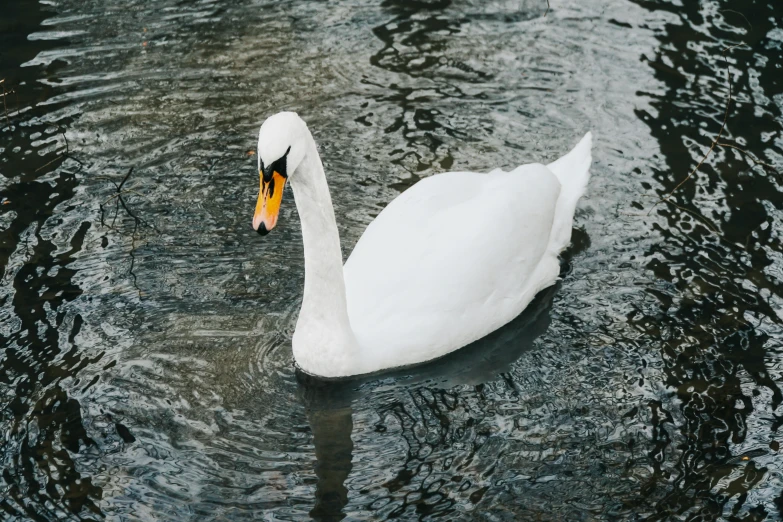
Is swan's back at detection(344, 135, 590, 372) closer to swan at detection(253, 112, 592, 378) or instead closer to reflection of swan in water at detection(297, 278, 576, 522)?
swan at detection(253, 112, 592, 378)

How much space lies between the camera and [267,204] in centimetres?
634

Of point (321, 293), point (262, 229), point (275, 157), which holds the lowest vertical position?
point (321, 293)

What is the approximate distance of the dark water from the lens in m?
6.59

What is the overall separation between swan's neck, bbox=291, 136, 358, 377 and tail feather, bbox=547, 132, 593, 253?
2.21 m

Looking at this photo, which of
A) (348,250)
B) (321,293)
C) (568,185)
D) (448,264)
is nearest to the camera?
(321,293)

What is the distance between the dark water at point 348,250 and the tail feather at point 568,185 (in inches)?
10.0

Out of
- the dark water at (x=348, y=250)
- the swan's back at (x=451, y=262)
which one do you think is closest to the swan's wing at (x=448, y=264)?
the swan's back at (x=451, y=262)

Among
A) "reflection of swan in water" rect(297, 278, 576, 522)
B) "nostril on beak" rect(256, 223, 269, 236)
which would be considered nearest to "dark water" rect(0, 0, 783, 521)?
"reflection of swan in water" rect(297, 278, 576, 522)

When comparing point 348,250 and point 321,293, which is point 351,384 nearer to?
point 321,293

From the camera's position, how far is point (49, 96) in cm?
1104

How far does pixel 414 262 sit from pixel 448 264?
243mm

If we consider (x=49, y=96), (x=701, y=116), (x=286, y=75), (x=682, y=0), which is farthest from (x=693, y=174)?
(x=49, y=96)

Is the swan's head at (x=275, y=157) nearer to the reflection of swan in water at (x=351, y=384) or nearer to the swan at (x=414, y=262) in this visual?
the swan at (x=414, y=262)

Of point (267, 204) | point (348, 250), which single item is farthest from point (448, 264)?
point (267, 204)
